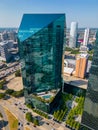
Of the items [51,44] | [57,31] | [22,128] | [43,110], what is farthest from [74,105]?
[57,31]

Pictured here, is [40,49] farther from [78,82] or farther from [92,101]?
[78,82]

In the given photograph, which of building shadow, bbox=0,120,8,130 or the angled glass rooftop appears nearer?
the angled glass rooftop

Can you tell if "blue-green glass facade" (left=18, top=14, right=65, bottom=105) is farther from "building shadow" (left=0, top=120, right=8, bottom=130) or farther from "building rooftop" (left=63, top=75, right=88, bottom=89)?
"building rooftop" (left=63, top=75, right=88, bottom=89)

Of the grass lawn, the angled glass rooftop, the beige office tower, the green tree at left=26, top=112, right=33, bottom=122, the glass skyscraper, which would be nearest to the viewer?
the glass skyscraper

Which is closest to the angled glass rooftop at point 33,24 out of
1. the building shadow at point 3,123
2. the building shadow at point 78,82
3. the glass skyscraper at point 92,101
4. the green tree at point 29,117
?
the glass skyscraper at point 92,101

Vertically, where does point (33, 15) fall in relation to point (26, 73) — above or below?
above

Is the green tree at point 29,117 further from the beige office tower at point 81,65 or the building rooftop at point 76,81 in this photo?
the beige office tower at point 81,65

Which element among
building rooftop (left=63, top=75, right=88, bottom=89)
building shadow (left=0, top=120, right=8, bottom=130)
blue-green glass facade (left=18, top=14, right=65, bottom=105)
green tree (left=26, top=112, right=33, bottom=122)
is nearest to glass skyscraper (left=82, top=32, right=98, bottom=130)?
green tree (left=26, top=112, right=33, bottom=122)

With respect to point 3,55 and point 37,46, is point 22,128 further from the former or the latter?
point 3,55

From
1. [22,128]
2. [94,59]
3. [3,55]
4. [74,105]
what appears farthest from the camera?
[3,55]
